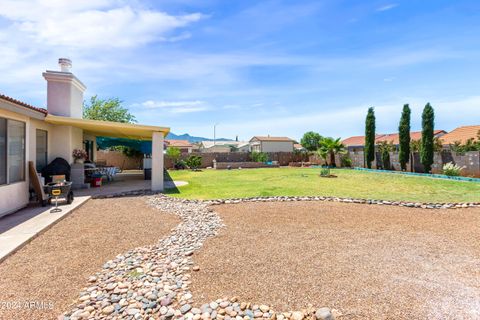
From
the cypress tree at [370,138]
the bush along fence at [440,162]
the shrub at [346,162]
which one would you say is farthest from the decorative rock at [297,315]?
the shrub at [346,162]

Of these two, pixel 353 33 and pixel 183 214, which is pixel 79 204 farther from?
pixel 353 33

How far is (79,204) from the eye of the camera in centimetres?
929

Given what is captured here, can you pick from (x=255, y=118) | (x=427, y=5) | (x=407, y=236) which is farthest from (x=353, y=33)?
(x=255, y=118)

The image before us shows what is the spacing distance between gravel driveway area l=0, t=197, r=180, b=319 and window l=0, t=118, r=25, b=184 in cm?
228

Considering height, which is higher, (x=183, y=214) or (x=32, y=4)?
(x=32, y=4)

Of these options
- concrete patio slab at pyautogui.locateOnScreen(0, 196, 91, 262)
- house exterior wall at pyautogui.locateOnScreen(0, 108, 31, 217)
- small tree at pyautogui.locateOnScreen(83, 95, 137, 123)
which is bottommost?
concrete patio slab at pyautogui.locateOnScreen(0, 196, 91, 262)

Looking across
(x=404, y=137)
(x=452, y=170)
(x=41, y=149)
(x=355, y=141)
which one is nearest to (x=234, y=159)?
(x=404, y=137)

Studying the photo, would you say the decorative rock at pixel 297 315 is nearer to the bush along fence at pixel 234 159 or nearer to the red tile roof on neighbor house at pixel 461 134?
the bush along fence at pixel 234 159

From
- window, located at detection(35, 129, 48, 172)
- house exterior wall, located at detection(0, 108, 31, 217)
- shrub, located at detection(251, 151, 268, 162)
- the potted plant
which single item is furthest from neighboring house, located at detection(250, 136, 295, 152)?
house exterior wall, located at detection(0, 108, 31, 217)

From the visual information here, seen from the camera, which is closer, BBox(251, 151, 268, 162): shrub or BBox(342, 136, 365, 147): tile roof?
BBox(251, 151, 268, 162): shrub

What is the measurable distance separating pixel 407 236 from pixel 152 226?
615 centimetres

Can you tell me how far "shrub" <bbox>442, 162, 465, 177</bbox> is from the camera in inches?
779

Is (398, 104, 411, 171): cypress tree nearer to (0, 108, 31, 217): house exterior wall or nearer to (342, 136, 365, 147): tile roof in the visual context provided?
(0, 108, 31, 217): house exterior wall

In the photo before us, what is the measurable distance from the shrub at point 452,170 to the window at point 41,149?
25035mm
